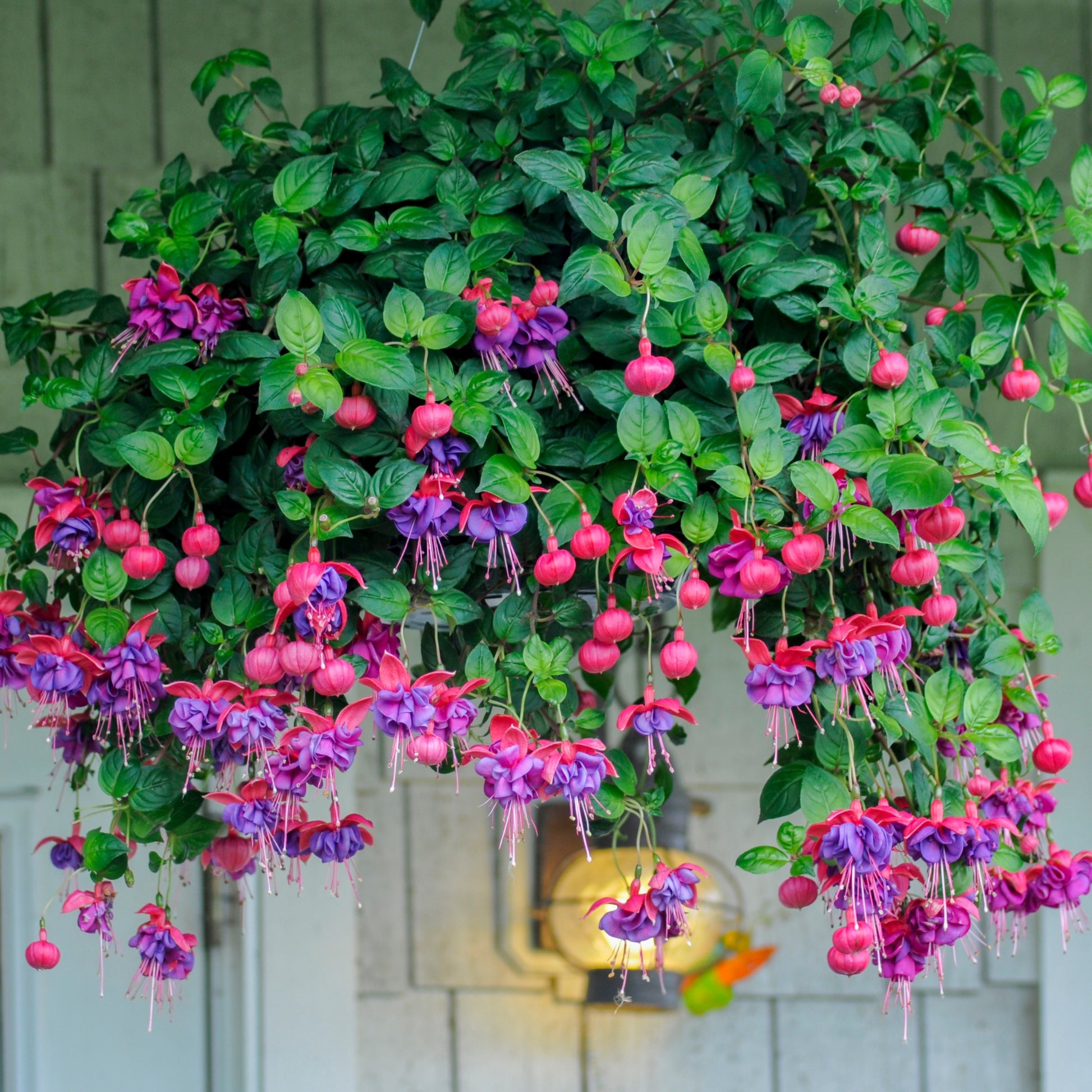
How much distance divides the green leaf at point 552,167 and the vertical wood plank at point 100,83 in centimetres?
105

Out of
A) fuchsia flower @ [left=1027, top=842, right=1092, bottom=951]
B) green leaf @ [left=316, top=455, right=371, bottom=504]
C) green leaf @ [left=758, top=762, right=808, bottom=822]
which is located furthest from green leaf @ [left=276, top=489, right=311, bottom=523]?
fuchsia flower @ [left=1027, top=842, right=1092, bottom=951]

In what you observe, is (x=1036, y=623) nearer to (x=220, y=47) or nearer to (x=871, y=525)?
(x=871, y=525)

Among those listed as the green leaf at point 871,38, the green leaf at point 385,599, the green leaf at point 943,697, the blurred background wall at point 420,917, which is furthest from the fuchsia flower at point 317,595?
the blurred background wall at point 420,917

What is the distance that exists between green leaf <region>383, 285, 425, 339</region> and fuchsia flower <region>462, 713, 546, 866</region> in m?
0.23

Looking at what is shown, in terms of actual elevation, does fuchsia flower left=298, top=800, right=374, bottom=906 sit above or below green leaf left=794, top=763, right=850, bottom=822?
below

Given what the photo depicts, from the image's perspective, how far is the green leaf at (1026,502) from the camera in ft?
2.19

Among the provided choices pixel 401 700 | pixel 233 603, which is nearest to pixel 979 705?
pixel 401 700

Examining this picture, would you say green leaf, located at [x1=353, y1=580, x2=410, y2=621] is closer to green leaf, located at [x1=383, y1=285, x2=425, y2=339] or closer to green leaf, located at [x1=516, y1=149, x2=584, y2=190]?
green leaf, located at [x1=383, y1=285, x2=425, y2=339]

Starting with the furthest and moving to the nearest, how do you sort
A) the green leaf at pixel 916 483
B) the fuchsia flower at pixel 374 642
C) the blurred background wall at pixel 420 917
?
the blurred background wall at pixel 420 917, the fuchsia flower at pixel 374 642, the green leaf at pixel 916 483

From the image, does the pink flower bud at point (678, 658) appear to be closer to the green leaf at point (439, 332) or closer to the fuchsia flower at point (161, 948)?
the green leaf at point (439, 332)

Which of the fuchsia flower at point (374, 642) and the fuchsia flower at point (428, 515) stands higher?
the fuchsia flower at point (428, 515)

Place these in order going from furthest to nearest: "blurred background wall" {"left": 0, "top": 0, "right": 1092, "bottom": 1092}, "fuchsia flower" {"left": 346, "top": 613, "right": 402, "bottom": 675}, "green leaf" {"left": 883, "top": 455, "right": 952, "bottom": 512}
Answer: "blurred background wall" {"left": 0, "top": 0, "right": 1092, "bottom": 1092} < "fuchsia flower" {"left": 346, "top": 613, "right": 402, "bottom": 675} < "green leaf" {"left": 883, "top": 455, "right": 952, "bottom": 512}

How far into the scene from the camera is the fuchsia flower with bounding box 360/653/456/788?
25.7 inches

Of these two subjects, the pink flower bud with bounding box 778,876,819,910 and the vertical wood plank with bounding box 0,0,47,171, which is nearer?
the pink flower bud with bounding box 778,876,819,910
